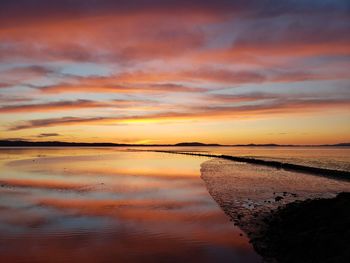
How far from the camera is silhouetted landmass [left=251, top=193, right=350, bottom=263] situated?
9594 millimetres

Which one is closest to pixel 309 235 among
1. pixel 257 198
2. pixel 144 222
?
pixel 144 222

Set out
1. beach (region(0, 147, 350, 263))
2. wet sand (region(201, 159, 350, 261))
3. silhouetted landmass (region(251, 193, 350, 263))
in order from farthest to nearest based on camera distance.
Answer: wet sand (region(201, 159, 350, 261)), beach (region(0, 147, 350, 263)), silhouetted landmass (region(251, 193, 350, 263))

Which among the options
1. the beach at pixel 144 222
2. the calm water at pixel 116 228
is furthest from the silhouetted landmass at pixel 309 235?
the calm water at pixel 116 228

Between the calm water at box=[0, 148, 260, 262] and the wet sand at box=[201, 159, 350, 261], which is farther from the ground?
the wet sand at box=[201, 159, 350, 261]

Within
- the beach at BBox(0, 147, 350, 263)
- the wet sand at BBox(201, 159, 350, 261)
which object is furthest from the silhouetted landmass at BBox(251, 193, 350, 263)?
the wet sand at BBox(201, 159, 350, 261)

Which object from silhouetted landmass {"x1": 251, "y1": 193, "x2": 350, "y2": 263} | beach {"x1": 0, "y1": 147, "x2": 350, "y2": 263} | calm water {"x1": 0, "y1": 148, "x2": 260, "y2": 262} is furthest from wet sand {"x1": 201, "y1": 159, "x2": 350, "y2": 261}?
calm water {"x1": 0, "y1": 148, "x2": 260, "y2": 262}

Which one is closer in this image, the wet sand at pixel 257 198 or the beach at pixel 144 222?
the beach at pixel 144 222

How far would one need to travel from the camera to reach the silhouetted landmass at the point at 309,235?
9594 millimetres

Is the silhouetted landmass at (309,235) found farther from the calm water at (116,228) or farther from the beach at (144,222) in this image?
the calm water at (116,228)

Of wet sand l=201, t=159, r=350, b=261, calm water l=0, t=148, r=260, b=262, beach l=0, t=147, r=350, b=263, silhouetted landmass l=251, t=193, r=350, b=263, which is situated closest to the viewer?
silhouetted landmass l=251, t=193, r=350, b=263

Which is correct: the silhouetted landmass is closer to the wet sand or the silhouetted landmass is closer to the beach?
the beach

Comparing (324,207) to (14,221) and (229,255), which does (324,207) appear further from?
(14,221)

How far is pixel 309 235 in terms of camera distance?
11.2 metres

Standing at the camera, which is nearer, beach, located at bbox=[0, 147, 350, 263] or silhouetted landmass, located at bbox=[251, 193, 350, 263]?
silhouetted landmass, located at bbox=[251, 193, 350, 263]
